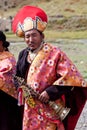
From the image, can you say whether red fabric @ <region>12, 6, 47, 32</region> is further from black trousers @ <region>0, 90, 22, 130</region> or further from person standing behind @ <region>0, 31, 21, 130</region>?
black trousers @ <region>0, 90, 22, 130</region>

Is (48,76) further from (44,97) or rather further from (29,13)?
(29,13)

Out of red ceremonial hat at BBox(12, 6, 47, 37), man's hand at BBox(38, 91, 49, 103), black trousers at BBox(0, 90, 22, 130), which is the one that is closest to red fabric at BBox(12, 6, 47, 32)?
red ceremonial hat at BBox(12, 6, 47, 37)

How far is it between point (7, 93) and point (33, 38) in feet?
2.94

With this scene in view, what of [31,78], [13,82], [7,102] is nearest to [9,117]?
[7,102]

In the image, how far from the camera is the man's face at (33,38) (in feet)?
16.0

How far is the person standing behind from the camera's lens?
548 cm

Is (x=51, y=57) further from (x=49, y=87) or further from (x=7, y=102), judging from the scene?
(x=7, y=102)

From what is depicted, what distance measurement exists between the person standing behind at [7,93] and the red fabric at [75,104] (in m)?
0.69

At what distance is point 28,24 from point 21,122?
3.92 ft

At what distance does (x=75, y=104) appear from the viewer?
507cm

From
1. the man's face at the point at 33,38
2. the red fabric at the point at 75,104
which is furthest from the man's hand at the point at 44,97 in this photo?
the man's face at the point at 33,38

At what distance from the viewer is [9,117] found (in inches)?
227

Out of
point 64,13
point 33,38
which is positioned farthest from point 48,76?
point 64,13

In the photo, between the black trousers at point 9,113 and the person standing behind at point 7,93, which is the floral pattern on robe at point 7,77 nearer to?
the person standing behind at point 7,93
